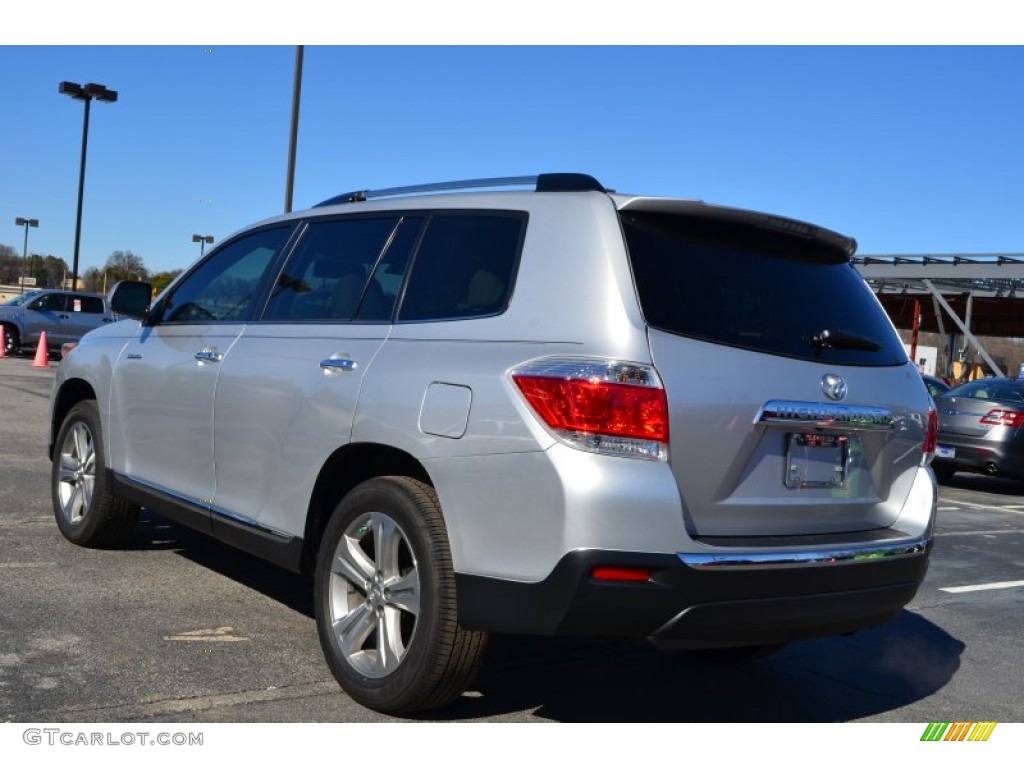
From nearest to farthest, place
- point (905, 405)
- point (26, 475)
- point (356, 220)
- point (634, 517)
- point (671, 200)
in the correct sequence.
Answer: point (634, 517) → point (671, 200) → point (905, 405) → point (356, 220) → point (26, 475)

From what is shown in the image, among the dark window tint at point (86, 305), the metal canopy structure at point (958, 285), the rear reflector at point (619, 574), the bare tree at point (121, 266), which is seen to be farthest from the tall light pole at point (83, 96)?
the bare tree at point (121, 266)

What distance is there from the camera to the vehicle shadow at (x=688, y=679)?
3.96 m

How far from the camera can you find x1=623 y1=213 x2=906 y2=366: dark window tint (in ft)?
11.3

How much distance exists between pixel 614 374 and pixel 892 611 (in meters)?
1.45

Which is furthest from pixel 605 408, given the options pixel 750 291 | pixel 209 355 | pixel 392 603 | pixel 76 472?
pixel 76 472

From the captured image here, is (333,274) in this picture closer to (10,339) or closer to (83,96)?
(10,339)

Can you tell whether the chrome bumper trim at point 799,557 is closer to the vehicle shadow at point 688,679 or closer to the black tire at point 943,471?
the vehicle shadow at point 688,679

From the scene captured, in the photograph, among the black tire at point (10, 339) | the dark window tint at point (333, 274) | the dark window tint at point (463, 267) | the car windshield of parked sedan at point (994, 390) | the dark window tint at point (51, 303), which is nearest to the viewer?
the dark window tint at point (463, 267)

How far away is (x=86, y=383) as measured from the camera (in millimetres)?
6102

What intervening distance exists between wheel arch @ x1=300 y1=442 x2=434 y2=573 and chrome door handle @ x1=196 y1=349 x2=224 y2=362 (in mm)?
1043

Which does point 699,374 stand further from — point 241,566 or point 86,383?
point 86,383

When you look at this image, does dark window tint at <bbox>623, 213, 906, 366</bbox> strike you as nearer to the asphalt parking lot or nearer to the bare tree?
the asphalt parking lot

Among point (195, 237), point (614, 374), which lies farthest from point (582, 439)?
point (195, 237)

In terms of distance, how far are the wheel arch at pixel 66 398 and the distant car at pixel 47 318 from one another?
20708 mm
